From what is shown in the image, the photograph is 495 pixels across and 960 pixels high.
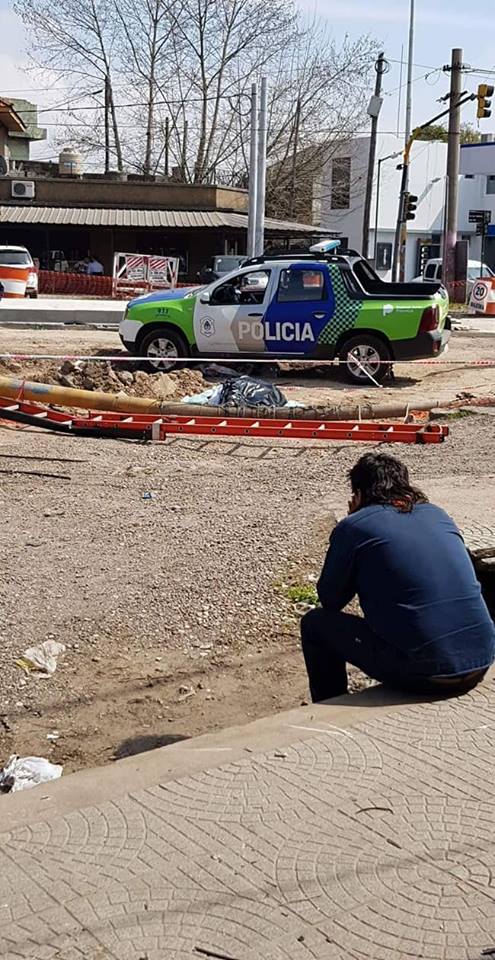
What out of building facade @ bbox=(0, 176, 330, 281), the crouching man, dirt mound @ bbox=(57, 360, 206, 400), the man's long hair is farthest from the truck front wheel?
building facade @ bbox=(0, 176, 330, 281)

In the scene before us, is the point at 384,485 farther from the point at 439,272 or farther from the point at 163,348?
the point at 439,272

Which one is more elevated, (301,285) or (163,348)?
(301,285)

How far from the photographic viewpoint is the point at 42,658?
6.32 meters

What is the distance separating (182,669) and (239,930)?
3.10 m

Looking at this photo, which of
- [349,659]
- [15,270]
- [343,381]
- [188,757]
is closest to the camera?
[188,757]

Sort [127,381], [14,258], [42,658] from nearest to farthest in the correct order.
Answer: [42,658] < [127,381] < [14,258]

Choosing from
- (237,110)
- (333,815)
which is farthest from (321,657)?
(237,110)

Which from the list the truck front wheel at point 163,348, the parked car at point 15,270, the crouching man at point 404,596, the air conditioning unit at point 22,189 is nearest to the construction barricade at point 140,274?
the parked car at point 15,270

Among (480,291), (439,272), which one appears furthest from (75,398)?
(439,272)

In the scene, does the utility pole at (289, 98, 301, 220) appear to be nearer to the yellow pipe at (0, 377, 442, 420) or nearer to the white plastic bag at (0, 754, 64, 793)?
the yellow pipe at (0, 377, 442, 420)

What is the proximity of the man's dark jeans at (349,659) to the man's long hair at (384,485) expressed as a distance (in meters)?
0.54

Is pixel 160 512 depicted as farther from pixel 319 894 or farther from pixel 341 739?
pixel 319 894

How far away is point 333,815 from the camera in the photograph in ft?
13.1

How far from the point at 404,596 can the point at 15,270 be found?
33014mm
